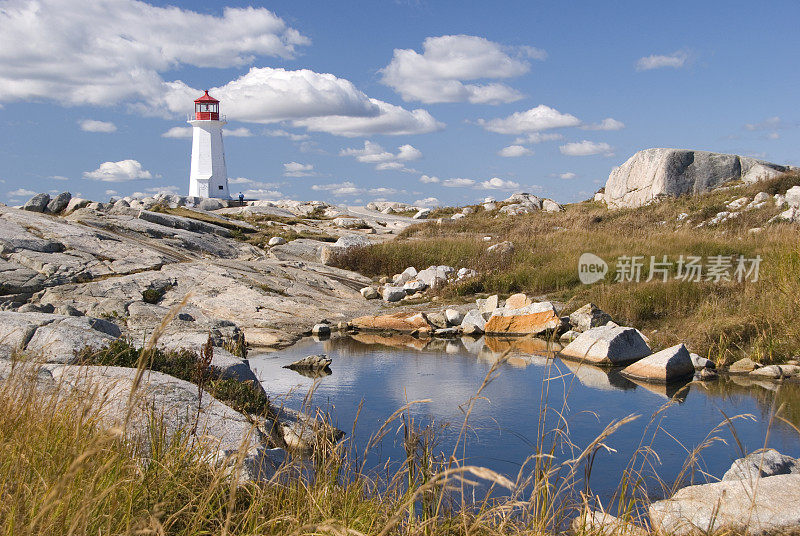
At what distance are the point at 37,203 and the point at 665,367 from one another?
81.2ft

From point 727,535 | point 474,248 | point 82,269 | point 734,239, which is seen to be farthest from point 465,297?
point 727,535

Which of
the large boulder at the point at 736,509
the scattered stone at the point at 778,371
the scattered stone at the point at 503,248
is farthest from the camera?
the scattered stone at the point at 503,248

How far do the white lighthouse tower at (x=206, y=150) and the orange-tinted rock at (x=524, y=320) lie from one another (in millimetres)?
46587

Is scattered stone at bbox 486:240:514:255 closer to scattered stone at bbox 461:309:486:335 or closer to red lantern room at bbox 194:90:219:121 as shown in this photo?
scattered stone at bbox 461:309:486:335

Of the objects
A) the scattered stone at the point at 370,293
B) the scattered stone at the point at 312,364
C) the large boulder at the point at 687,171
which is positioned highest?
the large boulder at the point at 687,171

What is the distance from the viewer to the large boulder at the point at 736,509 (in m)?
3.77

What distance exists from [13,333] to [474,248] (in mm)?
14839

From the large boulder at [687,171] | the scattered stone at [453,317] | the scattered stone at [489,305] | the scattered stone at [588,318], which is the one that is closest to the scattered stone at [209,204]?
the large boulder at [687,171]

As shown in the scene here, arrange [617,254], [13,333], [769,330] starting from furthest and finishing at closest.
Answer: [617,254] < [769,330] < [13,333]

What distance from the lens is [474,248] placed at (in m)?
19.8

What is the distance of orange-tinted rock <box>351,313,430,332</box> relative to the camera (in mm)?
13984

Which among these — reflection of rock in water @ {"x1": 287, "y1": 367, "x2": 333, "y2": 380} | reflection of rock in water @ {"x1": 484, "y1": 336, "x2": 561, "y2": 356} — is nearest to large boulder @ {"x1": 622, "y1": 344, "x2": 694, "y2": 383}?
reflection of rock in water @ {"x1": 484, "y1": 336, "x2": 561, "y2": 356}

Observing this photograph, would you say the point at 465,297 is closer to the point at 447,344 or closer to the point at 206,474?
the point at 447,344

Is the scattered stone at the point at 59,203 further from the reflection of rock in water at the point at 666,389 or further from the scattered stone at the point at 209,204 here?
the reflection of rock in water at the point at 666,389
